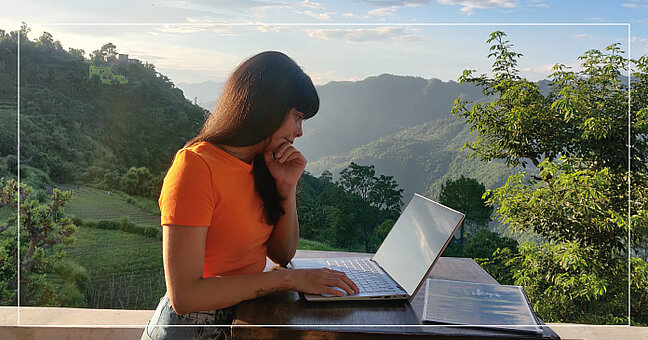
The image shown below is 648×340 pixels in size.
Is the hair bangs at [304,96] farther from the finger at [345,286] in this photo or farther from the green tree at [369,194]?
the green tree at [369,194]

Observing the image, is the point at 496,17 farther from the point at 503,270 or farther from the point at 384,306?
the point at 384,306

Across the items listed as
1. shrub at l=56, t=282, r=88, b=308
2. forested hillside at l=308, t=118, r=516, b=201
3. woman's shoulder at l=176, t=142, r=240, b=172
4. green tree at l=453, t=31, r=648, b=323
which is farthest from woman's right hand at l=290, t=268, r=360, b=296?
shrub at l=56, t=282, r=88, b=308

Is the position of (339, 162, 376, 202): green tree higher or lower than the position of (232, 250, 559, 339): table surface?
lower

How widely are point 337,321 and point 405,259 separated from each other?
31 cm

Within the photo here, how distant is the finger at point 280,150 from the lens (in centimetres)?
115

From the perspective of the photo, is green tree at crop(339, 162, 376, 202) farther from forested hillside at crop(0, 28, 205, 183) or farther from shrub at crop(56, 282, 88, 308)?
shrub at crop(56, 282, 88, 308)

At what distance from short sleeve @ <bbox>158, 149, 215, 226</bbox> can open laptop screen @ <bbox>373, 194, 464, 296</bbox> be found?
1.47 ft

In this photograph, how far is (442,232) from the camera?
112 centimetres

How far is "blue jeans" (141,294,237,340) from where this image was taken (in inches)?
40.3

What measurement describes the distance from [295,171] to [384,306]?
0.36 meters

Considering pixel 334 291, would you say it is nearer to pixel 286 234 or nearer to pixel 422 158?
pixel 286 234

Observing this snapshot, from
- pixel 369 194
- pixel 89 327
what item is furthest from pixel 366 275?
pixel 369 194

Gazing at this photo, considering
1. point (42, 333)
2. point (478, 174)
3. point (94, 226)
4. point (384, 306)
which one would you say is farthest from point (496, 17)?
point (94, 226)

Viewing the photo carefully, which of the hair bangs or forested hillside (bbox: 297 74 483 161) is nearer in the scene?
the hair bangs
